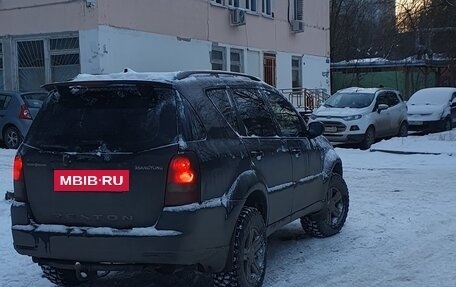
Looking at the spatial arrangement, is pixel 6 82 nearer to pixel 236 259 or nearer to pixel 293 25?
pixel 293 25

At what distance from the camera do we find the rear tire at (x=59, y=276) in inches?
219

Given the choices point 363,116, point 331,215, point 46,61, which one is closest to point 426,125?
point 363,116

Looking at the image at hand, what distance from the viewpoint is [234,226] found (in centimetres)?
509

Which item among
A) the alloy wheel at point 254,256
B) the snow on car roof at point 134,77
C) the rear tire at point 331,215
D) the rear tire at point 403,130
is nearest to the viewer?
the snow on car roof at point 134,77

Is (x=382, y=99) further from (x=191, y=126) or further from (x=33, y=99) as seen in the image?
(x=191, y=126)

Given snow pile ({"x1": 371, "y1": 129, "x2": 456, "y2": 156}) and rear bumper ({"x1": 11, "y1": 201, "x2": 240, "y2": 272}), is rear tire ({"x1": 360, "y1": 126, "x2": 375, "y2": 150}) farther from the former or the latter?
rear bumper ({"x1": 11, "y1": 201, "x2": 240, "y2": 272})

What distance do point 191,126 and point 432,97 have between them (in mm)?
20687

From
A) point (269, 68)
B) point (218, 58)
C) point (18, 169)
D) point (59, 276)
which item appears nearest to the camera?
point (18, 169)

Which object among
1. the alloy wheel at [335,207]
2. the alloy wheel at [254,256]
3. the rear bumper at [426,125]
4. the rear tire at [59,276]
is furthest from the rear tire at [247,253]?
the rear bumper at [426,125]

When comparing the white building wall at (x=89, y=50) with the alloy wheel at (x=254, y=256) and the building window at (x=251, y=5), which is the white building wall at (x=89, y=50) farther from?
the alloy wheel at (x=254, y=256)

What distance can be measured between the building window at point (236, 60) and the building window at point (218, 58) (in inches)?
26.0

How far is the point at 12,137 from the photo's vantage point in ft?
55.0

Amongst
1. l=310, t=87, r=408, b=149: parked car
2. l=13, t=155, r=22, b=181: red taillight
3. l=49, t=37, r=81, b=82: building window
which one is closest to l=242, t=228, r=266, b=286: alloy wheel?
l=13, t=155, r=22, b=181: red taillight

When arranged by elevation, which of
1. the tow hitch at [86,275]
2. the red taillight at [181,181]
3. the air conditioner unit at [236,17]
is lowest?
the tow hitch at [86,275]
